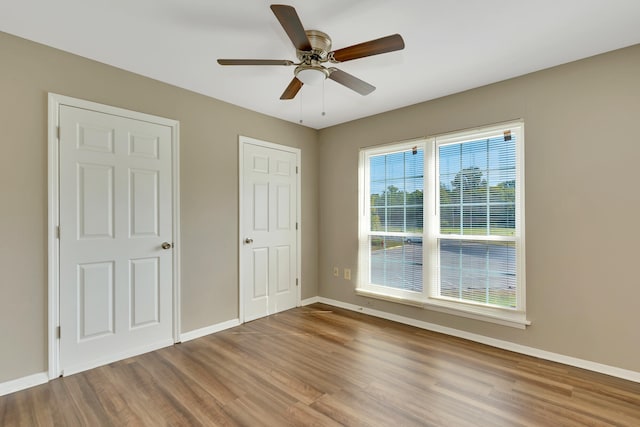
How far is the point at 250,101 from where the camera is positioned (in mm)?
3436

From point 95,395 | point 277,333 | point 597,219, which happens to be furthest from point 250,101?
point 597,219

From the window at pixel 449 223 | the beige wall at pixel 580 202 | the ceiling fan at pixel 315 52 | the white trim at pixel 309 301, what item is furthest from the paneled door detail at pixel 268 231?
the beige wall at pixel 580 202

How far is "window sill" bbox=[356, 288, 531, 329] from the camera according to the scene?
9.20 ft

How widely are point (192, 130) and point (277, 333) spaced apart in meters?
2.31

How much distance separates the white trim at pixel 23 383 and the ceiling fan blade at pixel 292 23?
9.75ft

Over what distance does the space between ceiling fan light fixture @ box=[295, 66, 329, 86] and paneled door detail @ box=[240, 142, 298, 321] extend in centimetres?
160

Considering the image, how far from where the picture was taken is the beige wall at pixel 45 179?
2.18 m

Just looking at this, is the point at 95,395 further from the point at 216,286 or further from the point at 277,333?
the point at 277,333

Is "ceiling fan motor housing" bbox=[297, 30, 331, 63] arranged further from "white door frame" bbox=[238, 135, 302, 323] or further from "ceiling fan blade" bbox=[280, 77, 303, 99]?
"white door frame" bbox=[238, 135, 302, 323]

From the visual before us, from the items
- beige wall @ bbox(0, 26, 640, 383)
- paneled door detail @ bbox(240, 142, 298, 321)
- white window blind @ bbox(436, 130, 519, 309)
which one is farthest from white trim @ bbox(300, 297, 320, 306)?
white window blind @ bbox(436, 130, 519, 309)

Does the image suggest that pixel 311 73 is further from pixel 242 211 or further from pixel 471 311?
pixel 471 311

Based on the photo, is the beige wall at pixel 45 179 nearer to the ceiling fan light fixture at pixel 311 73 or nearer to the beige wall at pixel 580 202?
the ceiling fan light fixture at pixel 311 73

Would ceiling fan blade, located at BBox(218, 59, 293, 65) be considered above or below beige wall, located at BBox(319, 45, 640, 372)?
above

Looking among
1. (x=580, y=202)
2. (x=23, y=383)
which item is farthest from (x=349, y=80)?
(x=23, y=383)
